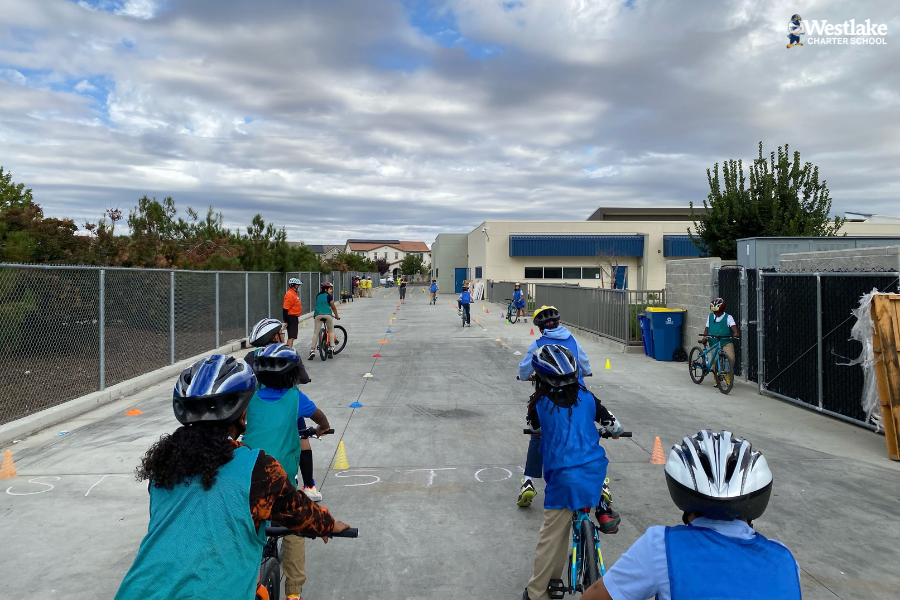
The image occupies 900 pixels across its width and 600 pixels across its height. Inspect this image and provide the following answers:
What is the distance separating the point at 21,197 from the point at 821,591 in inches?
839

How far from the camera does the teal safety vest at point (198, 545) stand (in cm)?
210

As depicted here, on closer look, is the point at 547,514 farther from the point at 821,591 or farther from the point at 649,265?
the point at 649,265

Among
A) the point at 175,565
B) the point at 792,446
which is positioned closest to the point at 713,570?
the point at 175,565

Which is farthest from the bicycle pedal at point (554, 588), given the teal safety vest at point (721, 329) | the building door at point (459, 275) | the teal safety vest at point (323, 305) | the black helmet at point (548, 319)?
the building door at point (459, 275)

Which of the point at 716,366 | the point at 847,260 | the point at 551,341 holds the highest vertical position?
the point at 847,260

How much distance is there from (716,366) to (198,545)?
9.98 m

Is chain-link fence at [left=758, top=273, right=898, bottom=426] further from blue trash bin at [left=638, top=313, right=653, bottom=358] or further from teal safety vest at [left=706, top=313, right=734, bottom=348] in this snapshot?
blue trash bin at [left=638, top=313, right=653, bottom=358]

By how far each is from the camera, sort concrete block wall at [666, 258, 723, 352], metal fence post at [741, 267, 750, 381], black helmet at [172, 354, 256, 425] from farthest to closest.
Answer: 1. concrete block wall at [666, 258, 723, 352]
2. metal fence post at [741, 267, 750, 381]
3. black helmet at [172, 354, 256, 425]

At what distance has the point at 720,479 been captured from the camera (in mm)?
1891

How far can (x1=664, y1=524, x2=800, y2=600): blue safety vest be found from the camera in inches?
71.9

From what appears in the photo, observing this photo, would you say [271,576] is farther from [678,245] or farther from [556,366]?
[678,245]

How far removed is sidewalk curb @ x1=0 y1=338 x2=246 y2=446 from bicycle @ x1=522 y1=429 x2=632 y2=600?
22.1ft

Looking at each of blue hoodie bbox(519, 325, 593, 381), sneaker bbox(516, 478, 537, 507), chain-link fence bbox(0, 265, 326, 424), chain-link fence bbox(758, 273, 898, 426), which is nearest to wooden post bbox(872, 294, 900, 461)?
chain-link fence bbox(758, 273, 898, 426)

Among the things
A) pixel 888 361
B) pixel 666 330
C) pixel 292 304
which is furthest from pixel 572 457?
pixel 292 304
